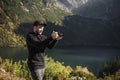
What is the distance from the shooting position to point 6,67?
26.2 metres

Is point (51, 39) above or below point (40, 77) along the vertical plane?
above

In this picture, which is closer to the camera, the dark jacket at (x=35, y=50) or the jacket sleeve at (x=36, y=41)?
the jacket sleeve at (x=36, y=41)

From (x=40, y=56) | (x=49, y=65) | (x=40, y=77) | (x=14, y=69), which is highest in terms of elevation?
(x=49, y=65)

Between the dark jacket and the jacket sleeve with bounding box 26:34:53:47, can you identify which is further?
the dark jacket

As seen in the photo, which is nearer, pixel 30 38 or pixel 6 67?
pixel 30 38

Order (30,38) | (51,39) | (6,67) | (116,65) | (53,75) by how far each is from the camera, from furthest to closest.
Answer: (116,65) → (53,75) → (6,67) → (30,38) → (51,39)

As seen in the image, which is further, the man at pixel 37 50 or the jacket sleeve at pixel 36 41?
the man at pixel 37 50

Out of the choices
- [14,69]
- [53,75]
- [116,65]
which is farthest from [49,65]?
[116,65]

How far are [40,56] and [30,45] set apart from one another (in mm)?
495

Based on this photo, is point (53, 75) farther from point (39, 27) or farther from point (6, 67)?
point (39, 27)

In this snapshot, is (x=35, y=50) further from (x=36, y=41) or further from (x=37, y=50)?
(x=36, y=41)

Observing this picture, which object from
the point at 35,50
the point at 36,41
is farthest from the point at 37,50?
the point at 36,41

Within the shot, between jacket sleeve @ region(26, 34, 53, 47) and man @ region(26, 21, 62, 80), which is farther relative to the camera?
man @ region(26, 21, 62, 80)

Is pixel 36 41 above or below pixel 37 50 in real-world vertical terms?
above
